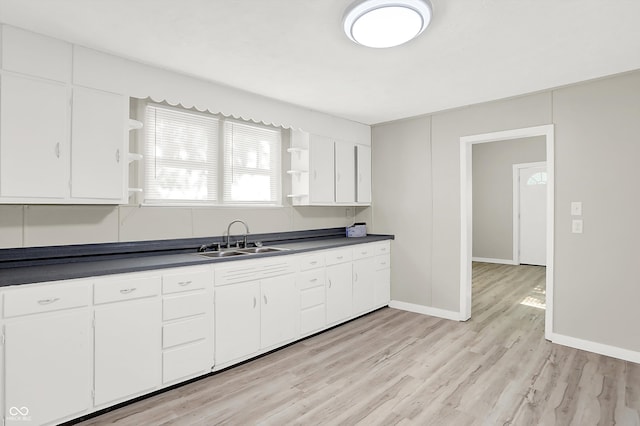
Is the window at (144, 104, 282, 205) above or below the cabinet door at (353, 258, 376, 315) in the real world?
above

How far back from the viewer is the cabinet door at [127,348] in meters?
2.24

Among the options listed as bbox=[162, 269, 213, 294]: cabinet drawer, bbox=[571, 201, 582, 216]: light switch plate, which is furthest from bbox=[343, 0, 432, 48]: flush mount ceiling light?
bbox=[571, 201, 582, 216]: light switch plate

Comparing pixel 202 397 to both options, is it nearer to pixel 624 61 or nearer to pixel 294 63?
pixel 294 63

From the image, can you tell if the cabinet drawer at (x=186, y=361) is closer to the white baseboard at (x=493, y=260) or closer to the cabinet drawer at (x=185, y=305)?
the cabinet drawer at (x=185, y=305)

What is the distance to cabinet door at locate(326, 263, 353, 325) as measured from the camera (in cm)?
383

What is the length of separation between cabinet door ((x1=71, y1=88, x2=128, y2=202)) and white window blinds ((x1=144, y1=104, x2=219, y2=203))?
17.3 inches

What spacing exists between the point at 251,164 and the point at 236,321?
175 centimetres

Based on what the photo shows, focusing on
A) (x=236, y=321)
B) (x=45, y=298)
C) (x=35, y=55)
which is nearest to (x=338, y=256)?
(x=236, y=321)

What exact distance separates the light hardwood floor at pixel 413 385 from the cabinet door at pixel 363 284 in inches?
15.8

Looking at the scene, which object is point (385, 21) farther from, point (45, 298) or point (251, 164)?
point (45, 298)

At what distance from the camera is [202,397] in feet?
8.16

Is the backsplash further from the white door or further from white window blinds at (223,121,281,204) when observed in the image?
the white door

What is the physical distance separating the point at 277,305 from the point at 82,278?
5.30 feet

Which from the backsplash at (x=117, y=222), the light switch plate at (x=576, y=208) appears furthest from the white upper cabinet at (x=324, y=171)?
the light switch plate at (x=576, y=208)
